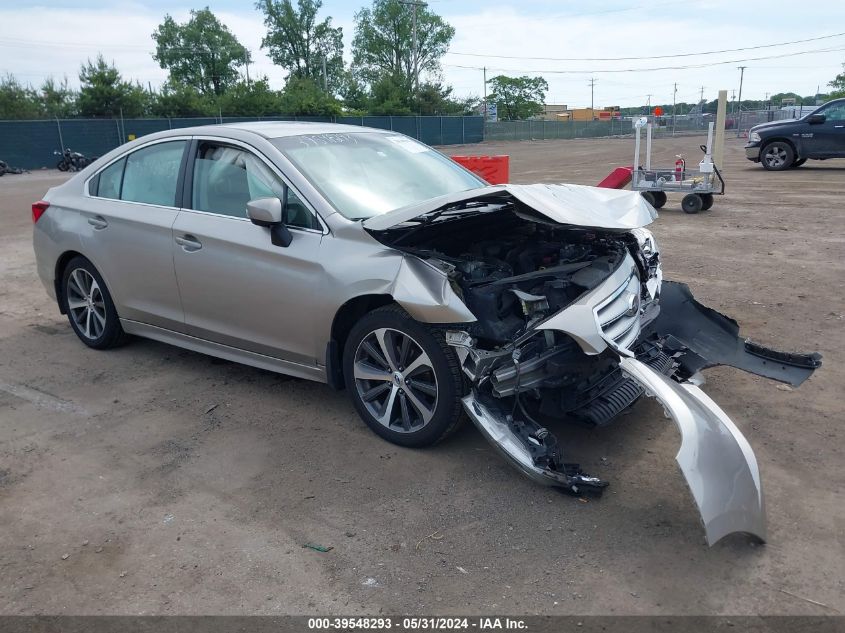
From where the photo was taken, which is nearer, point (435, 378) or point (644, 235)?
point (435, 378)

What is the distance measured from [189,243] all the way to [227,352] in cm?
76

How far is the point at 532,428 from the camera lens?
11.7 feet

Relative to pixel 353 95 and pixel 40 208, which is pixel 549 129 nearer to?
pixel 353 95

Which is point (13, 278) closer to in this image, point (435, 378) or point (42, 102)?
point (435, 378)

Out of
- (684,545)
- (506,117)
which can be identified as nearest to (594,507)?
(684,545)

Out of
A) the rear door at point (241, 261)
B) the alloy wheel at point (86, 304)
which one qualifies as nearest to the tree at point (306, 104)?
the alloy wheel at point (86, 304)

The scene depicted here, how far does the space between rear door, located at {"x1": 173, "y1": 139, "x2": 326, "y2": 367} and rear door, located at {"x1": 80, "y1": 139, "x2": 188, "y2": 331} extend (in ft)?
0.52

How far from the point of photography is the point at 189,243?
4688 mm

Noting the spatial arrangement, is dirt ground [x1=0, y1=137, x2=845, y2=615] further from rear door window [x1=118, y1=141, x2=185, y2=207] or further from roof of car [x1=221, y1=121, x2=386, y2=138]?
roof of car [x1=221, y1=121, x2=386, y2=138]

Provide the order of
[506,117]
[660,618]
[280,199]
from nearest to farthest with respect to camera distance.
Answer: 1. [660,618]
2. [280,199]
3. [506,117]

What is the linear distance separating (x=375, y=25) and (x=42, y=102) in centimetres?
4457

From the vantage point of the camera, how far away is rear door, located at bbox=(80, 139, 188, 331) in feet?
16.1

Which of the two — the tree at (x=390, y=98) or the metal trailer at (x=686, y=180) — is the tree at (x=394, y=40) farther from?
the metal trailer at (x=686, y=180)

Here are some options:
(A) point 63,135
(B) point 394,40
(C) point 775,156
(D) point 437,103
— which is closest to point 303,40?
(B) point 394,40
